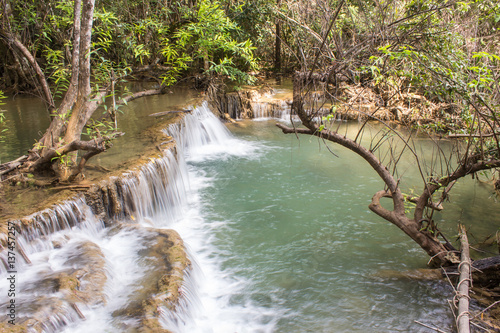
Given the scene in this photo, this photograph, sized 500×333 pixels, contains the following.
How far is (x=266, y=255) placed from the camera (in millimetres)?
5727

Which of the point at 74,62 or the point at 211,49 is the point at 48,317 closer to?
the point at 74,62

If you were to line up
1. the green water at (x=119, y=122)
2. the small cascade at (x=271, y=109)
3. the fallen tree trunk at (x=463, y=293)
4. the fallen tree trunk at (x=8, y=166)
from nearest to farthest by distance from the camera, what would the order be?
the fallen tree trunk at (x=463, y=293)
the fallen tree trunk at (x=8, y=166)
the green water at (x=119, y=122)
the small cascade at (x=271, y=109)

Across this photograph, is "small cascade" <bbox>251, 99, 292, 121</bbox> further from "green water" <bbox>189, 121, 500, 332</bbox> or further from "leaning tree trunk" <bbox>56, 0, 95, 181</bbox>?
"leaning tree trunk" <bbox>56, 0, 95, 181</bbox>

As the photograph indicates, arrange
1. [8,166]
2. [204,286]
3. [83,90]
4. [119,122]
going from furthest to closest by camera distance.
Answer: [119,122], [83,90], [8,166], [204,286]

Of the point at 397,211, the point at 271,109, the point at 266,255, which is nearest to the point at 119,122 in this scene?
the point at 266,255

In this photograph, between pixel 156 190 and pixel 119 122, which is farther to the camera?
pixel 119 122

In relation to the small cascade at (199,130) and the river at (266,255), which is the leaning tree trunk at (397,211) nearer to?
the river at (266,255)

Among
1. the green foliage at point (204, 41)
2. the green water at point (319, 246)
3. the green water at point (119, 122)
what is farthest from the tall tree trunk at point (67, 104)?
the green foliage at point (204, 41)

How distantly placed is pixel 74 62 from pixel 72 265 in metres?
3.23

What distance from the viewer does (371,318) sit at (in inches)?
173

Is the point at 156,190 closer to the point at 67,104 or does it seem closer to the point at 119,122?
the point at 67,104

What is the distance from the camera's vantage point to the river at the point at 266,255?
423 centimetres

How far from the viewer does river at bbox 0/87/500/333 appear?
423cm

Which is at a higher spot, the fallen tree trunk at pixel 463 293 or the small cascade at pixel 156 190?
the small cascade at pixel 156 190
